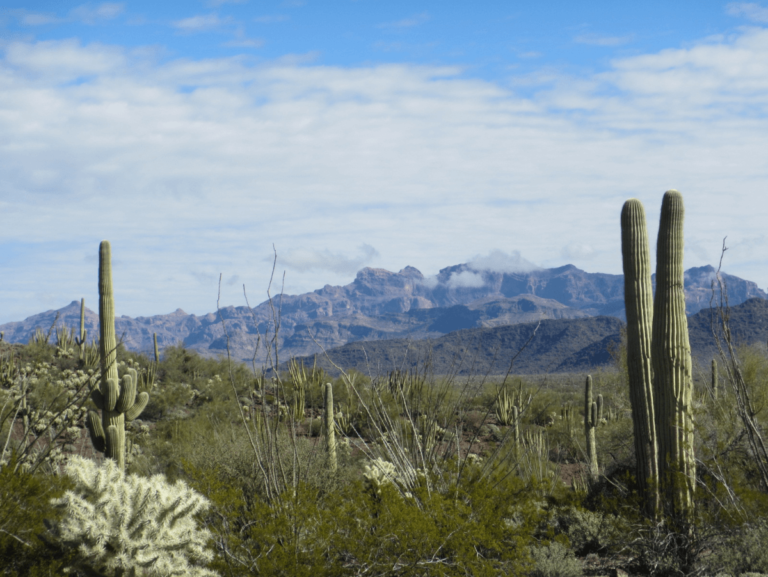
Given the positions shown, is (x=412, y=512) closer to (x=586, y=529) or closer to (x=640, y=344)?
(x=586, y=529)

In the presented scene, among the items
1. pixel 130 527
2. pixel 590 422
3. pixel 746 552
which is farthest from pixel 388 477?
pixel 590 422

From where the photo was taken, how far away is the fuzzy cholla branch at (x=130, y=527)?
4.40m

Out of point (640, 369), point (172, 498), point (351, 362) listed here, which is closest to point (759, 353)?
point (640, 369)

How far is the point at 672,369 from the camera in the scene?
27.3 ft

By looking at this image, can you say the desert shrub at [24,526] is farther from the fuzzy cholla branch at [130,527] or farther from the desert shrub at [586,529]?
the desert shrub at [586,529]

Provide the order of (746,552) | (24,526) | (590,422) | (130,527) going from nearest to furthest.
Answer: (130,527)
(24,526)
(746,552)
(590,422)

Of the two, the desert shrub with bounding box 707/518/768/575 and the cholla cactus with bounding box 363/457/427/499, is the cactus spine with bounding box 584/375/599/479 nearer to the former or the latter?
the desert shrub with bounding box 707/518/768/575

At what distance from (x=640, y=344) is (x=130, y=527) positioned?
6.84 meters

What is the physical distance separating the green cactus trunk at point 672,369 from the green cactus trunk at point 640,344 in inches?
7.1

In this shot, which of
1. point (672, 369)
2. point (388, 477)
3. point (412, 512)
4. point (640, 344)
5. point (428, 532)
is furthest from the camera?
point (640, 344)

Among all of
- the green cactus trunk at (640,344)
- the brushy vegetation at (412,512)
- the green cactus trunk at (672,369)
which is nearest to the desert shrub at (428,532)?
the brushy vegetation at (412,512)

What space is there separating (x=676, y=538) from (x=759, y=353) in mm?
21992

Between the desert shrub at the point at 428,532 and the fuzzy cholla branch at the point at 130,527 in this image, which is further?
the desert shrub at the point at 428,532

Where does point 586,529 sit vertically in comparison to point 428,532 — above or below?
below
